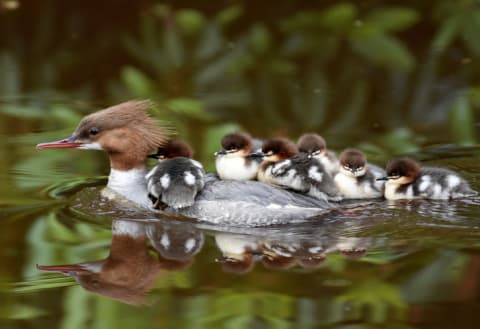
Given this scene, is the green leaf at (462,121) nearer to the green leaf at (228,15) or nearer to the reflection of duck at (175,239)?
the reflection of duck at (175,239)

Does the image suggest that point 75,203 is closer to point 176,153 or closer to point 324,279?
point 176,153

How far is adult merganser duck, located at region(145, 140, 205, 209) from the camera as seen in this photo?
21.1 ft

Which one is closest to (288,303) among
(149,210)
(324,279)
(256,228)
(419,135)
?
(324,279)

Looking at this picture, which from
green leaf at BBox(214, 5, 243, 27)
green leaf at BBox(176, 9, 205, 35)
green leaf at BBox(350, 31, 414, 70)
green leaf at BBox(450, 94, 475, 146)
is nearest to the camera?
green leaf at BBox(450, 94, 475, 146)

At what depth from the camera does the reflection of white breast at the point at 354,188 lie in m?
6.73

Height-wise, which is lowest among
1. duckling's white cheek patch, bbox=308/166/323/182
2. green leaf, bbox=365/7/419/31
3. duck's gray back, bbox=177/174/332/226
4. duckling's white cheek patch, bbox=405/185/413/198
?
duck's gray back, bbox=177/174/332/226

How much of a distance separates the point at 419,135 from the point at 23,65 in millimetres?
3825

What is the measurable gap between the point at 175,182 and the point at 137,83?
2861mm

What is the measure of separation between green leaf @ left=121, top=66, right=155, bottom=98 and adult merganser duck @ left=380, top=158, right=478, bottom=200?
2.97 m

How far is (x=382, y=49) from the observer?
9.97 meters

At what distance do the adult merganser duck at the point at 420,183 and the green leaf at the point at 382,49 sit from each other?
3.22 metres

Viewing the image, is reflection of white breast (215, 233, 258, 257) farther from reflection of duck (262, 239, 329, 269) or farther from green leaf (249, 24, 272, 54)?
green leaf (249, 24, 272, 54)

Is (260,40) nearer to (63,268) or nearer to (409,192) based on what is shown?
(409,192)

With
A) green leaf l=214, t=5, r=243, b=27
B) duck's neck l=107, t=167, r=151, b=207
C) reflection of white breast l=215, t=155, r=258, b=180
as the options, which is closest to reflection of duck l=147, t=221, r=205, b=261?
duck's neck l=107, t=167, r=151, b=207
